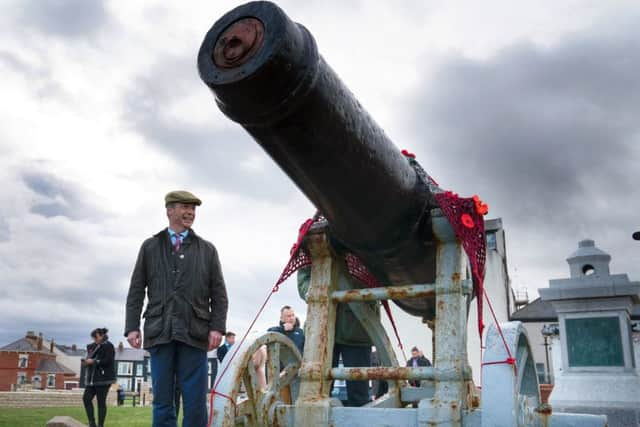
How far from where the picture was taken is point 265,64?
7.85 ft

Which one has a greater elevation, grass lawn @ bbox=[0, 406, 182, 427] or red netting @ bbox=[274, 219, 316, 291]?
red netting @ bbox=[274, 219, 316, 291]

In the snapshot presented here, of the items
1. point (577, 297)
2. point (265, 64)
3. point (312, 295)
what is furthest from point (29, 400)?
point (265, 64)

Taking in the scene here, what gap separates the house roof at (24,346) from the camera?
70.2 meters

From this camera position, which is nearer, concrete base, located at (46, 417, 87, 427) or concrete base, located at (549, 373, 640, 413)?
concrete base, located at (46, 417, 87, 427)

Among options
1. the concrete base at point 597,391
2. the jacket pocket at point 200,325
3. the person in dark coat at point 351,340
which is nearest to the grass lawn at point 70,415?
the person in dark coat at point 351,340

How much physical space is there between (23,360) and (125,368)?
44.7ft

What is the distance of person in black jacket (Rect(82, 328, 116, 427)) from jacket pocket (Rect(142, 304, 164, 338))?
5.71 meters

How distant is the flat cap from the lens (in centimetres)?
414

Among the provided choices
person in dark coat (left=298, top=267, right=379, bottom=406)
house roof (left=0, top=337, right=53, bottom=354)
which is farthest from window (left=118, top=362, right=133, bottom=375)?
person in dark coat (left=298, top=267, right=379, bottom=406)

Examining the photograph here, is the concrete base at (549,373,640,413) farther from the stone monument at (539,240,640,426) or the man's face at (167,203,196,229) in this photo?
the man's face at (167,203,196,229)

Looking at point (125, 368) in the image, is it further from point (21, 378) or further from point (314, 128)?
point (314, 128)

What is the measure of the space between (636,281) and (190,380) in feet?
25.7

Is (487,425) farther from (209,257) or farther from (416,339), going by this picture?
(416,339)

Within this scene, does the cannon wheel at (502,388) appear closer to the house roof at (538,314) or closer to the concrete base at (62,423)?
the concrete base at (62,423)
